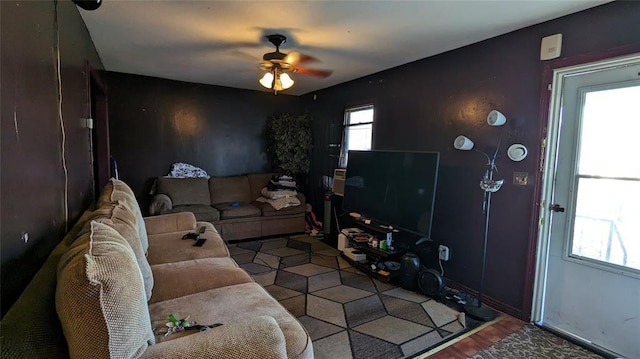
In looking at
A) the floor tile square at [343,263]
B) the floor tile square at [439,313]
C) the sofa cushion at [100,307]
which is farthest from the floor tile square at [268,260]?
the sofa cushion at [100,307]

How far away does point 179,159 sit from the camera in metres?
4.99

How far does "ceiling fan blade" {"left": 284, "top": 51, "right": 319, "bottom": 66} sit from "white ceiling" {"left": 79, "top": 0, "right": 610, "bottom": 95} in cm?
7

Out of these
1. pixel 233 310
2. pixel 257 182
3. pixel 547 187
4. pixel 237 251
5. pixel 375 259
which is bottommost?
pixel 237 251

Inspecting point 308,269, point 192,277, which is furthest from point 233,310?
point 308,269

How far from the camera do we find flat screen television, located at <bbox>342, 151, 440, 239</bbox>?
2887mm

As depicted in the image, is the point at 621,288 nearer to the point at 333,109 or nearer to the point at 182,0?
the point at 182,0

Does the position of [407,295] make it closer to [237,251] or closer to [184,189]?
[237,251]

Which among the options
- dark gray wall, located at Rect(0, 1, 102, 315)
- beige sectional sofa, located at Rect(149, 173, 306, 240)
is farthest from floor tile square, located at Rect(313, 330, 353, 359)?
beige sectional sofa, located at Rect(149, 173, 306, 240)

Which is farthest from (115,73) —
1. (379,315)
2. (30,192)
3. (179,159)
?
(379,315)

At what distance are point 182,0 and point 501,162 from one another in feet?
9.17

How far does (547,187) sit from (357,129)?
2.55 m

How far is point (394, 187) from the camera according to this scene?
10.5 feet

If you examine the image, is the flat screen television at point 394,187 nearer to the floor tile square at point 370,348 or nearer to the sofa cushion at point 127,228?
the floor tile square at point 370,348

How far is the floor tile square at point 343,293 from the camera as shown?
2.87 metres
